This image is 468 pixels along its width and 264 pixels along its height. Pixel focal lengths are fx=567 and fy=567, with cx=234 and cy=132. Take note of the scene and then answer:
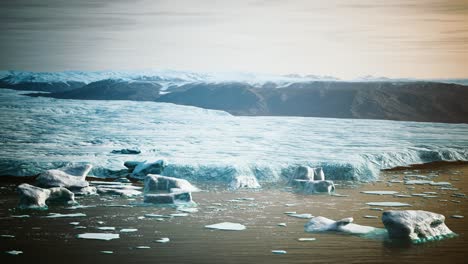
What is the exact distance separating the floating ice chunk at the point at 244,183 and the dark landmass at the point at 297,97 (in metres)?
13.9

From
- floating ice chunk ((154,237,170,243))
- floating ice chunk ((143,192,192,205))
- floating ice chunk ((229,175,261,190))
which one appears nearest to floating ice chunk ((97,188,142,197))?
floating ice chunk ((143,192,192,205))

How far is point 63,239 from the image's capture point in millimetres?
6324

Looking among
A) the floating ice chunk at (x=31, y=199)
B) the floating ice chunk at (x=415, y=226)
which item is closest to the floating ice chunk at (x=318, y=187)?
the floating ice chunk at (x=415, y=226)

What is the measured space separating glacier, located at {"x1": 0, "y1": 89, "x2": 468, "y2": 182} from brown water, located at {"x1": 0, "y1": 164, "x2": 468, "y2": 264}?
10.2 feet

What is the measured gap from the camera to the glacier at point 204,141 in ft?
41.4

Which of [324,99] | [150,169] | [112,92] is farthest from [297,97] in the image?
[150,169]

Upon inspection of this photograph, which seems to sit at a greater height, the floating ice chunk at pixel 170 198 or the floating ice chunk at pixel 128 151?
the floating ice chunk at pixel 128 151

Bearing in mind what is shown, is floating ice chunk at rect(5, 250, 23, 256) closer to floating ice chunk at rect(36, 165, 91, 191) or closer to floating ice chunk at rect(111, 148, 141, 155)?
floating ice chunk at rect(36, 165, 91, 191)

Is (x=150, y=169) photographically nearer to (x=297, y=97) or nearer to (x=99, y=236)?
(x=99, y=236)

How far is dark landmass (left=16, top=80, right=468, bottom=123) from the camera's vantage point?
82.5 ft

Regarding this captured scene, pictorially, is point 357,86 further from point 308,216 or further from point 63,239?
point 63,239

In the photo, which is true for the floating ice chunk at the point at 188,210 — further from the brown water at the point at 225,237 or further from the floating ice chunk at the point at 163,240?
the floating ice chunk at the point at 163,240

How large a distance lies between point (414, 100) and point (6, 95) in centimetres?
1849

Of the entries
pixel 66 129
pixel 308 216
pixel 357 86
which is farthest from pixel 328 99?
pixel 308 216
